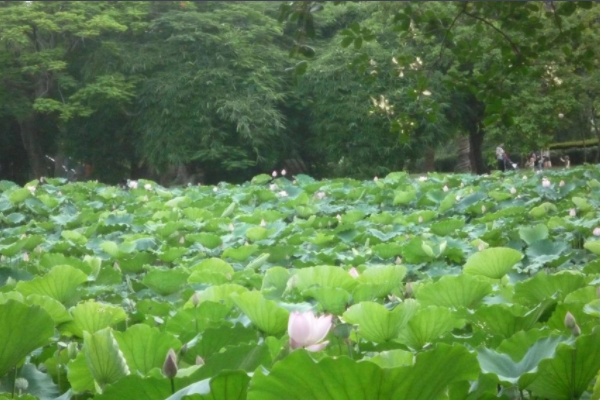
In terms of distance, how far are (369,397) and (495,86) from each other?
3553 mm

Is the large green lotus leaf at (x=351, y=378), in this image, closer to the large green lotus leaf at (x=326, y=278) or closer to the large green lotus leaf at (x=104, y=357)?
the large green lotus leaf at (x=104, y=357)

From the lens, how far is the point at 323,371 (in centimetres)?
68

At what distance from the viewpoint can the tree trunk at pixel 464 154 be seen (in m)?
21.9

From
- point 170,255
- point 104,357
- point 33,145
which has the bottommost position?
point 33,145

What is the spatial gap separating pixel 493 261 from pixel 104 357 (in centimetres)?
106

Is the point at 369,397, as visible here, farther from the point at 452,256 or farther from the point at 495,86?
the point at 495,86

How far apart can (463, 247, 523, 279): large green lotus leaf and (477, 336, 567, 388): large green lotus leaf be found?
819 mm

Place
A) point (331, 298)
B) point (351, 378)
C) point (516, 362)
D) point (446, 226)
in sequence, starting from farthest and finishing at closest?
point (446, 226) < point (331, 298) < point (516, 362) < point (351, 378)

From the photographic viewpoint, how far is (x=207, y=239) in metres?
3.16

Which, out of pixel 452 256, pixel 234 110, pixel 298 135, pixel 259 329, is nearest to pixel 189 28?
pixel 234 110

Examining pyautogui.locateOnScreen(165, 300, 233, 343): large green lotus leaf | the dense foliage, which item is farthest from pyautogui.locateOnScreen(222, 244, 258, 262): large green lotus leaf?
the dense foliage

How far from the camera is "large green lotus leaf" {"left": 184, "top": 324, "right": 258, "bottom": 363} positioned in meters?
0.98

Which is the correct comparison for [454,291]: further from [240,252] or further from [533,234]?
[533,234]

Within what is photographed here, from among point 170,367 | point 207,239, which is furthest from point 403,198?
point 170,367
